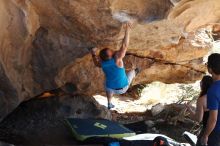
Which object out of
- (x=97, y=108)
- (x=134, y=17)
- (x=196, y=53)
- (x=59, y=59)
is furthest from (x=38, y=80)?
(x=196, y=53)

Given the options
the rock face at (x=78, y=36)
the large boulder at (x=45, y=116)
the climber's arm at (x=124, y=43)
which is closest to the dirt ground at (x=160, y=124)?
the large boulder at (x=45, y=116)

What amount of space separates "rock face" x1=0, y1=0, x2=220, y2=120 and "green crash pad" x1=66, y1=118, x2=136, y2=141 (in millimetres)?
1152

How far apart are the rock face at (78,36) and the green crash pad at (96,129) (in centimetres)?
115

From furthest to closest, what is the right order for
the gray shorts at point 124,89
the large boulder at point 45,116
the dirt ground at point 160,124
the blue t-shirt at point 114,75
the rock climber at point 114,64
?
the dirt ground at point 160,124 → the large boulder at point 45,116 → the gray shorts at point 124,89 → the blue t-shirt at point 114,75 → the rock climber at point 114,64

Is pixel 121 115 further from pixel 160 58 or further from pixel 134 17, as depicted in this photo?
pixel 134 17

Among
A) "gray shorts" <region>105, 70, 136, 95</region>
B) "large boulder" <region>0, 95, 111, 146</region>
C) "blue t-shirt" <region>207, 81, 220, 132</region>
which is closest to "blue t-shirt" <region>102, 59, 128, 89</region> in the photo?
"gray shorts" <region>105, 70, 136, 95</region>

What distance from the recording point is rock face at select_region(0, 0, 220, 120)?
718cm

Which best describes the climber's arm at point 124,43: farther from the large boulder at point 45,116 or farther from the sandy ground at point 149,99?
the sandy ground at point 149,99

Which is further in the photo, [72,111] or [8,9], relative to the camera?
[72,111]

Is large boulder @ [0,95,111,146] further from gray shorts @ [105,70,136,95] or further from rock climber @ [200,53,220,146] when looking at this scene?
rock climber @ [200,53,220,146]

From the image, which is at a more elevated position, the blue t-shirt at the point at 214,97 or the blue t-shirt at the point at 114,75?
the blue t-shirt at the point at 214,97

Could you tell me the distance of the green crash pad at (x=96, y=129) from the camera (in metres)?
7.11

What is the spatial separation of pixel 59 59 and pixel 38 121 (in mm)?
1389

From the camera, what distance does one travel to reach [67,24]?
7.65 metres
